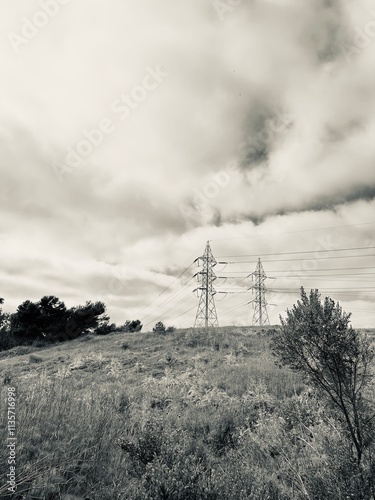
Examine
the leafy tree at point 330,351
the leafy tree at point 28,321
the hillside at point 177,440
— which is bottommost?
the hillside at point 177,440

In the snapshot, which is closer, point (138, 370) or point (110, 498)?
point (110, 498)

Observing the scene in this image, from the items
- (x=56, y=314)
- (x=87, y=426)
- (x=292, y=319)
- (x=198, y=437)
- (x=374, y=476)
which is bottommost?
(x=198, y=437)

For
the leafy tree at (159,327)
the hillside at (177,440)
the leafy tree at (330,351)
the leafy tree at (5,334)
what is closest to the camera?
the hillside at (177,440)

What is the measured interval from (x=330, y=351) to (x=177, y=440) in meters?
3.44

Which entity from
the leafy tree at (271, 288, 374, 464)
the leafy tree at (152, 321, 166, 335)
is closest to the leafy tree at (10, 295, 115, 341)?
the leafy tree at (152, 321, 166, 335)

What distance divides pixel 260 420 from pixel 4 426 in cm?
572

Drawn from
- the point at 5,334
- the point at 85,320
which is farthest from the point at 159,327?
the point at 5,334

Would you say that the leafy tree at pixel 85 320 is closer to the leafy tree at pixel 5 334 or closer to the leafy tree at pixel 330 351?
the leafy tree at pixel 5 334

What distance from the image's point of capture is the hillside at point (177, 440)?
12.1 feet

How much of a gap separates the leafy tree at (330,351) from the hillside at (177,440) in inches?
23.9

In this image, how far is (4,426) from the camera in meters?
4.26

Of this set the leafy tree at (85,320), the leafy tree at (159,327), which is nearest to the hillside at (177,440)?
the leafy tree at (159,327)

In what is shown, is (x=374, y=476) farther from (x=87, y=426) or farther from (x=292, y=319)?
(x=87, y=426)

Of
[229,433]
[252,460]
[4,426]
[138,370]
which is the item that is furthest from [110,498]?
[138,370]
